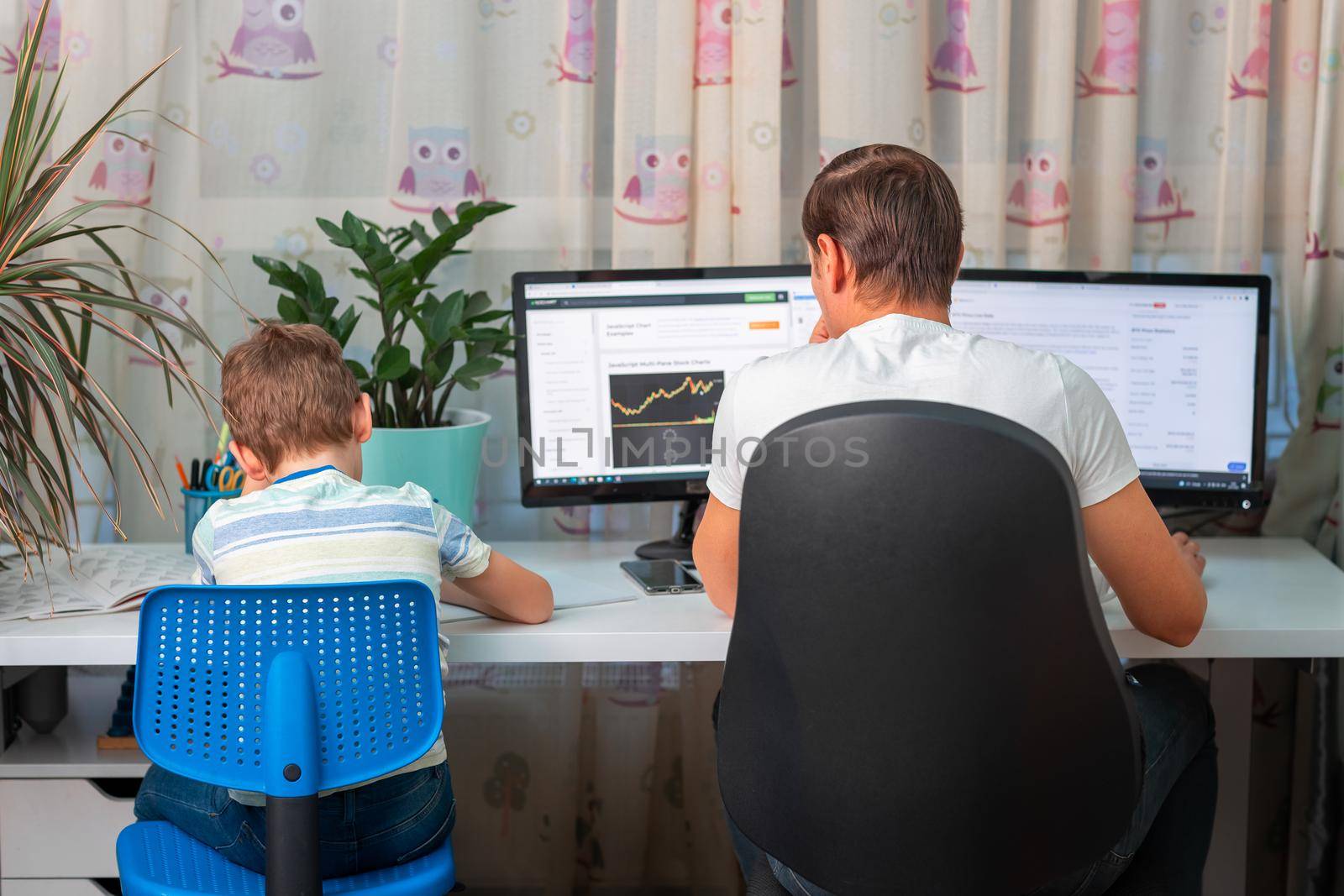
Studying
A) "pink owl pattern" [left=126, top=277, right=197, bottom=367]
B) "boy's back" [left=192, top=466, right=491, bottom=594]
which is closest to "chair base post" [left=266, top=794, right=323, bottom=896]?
"boy's back" [left=192, top=466, right=491, bottom=594]

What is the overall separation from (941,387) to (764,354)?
74 centimetres

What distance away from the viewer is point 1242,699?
6.42ft

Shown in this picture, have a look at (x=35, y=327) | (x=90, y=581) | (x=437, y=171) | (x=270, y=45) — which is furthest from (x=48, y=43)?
(x=90, y=581)

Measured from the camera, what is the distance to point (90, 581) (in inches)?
63.1

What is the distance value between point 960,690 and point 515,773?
141 cm

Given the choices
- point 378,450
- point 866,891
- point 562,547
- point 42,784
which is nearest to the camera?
point 866,891

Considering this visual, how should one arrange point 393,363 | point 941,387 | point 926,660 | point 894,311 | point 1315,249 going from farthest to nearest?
1. point 1315,249
2. point 393,363
3. point 894,311
4. point 941,387
5. point 926,660

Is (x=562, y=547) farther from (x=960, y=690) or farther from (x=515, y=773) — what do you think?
(x=960, y=690)

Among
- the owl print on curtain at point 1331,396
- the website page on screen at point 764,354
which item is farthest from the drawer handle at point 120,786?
the owl print on curtain at point 1331,396

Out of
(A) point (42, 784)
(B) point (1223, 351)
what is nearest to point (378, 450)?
(A) point (42, 784)

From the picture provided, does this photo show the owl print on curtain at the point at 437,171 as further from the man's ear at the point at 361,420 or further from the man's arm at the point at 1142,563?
the man's arm at the point at 1142,563

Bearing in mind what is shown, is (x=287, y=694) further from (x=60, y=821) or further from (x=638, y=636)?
(x=60, y=821)

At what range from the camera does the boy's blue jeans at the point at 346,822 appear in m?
1.26

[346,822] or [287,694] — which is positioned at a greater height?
[287,694]
